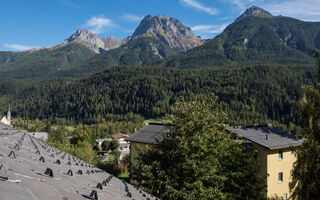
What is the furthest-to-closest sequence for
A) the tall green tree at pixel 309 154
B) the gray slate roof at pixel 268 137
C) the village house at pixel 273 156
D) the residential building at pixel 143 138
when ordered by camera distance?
the residential building at pixel 143 138 < the gray slate roof at pixel 268 137 < the village house at pixel 273 156 < the tall green tree at pixel 309 154

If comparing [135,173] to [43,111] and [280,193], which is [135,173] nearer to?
[280,193]

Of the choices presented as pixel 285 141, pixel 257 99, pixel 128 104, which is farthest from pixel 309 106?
pixel 128 104

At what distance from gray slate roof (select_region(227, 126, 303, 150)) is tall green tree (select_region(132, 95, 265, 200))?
761 cm

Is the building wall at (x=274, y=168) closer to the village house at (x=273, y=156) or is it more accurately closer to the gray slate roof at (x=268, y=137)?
the village house at (x=273, y=156)

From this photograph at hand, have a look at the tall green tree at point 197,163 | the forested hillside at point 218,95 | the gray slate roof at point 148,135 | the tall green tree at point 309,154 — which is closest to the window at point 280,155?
the tall green tree at point 197,163

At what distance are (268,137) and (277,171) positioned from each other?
2.93 meters

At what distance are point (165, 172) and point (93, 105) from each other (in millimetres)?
177923

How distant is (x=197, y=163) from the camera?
11797 mm

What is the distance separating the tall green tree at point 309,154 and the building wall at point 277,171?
9855mm

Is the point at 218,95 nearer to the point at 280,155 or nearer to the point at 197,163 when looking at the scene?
the point at 280,155

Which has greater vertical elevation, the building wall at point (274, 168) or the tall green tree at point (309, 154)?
the tall green tree at point (309, 154)

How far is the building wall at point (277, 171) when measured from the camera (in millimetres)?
21344

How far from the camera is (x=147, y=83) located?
194 meters

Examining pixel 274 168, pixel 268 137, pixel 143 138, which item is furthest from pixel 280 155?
pixel 143 138
